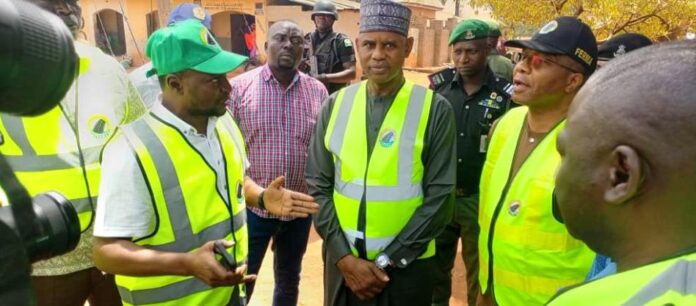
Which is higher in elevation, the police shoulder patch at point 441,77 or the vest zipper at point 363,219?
the police shoulder patch at point 441,77

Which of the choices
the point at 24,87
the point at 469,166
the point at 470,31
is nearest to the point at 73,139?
the point at 24,87

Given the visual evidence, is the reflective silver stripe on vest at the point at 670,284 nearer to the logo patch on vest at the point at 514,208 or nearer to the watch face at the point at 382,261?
the logo patch on vest at the point at 514,208

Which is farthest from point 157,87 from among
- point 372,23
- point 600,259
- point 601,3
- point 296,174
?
point 601,3

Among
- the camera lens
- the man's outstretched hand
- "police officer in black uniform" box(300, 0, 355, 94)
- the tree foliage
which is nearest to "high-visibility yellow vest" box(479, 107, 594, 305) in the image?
the man's outstretched hand

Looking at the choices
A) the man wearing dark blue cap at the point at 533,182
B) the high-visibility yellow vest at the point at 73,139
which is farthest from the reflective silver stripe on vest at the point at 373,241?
the high-visibility yellow vest at the point at 73,139

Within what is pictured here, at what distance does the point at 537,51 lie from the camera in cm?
226

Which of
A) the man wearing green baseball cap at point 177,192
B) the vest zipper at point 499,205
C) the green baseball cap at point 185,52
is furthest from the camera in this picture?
the vest zipper at point 499,205

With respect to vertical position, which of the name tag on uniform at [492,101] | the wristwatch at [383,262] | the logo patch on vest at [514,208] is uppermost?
the name tag on uniform at [492,101]

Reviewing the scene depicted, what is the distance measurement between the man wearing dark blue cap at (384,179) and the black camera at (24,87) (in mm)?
1685

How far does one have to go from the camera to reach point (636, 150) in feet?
2.79

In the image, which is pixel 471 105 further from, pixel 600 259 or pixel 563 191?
pixel 563 191

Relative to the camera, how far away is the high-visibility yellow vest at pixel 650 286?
2.51 feet

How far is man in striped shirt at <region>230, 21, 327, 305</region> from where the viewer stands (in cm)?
332

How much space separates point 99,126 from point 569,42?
2066mm
